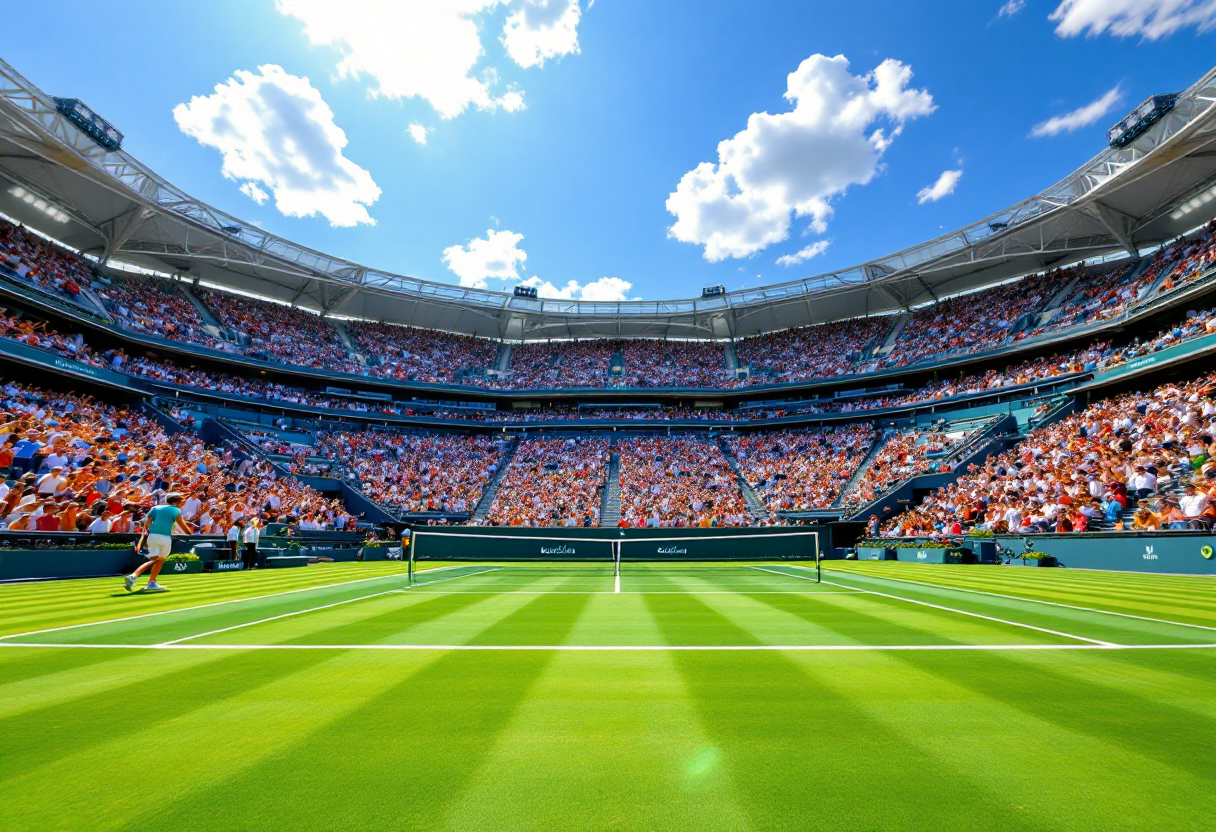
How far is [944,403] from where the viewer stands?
3703cm

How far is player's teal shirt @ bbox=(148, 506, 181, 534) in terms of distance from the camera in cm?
1025

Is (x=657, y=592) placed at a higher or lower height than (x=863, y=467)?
lower

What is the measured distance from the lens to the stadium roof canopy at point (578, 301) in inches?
1054

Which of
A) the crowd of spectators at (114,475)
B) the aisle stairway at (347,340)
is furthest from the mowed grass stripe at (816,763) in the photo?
the aisle stairway at (347,340)

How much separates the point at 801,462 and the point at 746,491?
4723 millimetres

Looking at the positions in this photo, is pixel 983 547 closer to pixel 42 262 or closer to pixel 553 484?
pixel 553 484

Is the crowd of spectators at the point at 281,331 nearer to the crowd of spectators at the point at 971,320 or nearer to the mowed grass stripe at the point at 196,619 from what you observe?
the mowed grass stripe at the point at 196,619

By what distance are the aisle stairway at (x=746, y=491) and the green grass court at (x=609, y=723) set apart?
28545mm

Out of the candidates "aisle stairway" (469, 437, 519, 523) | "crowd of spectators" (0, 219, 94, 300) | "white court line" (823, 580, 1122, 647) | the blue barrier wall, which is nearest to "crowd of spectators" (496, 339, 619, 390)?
"aisle stairway" (469, 437, 519, 523)

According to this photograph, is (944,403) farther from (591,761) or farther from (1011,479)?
(591,761)

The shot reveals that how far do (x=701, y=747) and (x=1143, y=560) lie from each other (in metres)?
20.6

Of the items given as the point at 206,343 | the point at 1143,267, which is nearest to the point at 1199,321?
the point at 1143,267

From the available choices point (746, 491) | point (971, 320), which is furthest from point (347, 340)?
point (971, 320)

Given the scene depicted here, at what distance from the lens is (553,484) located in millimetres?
38812
